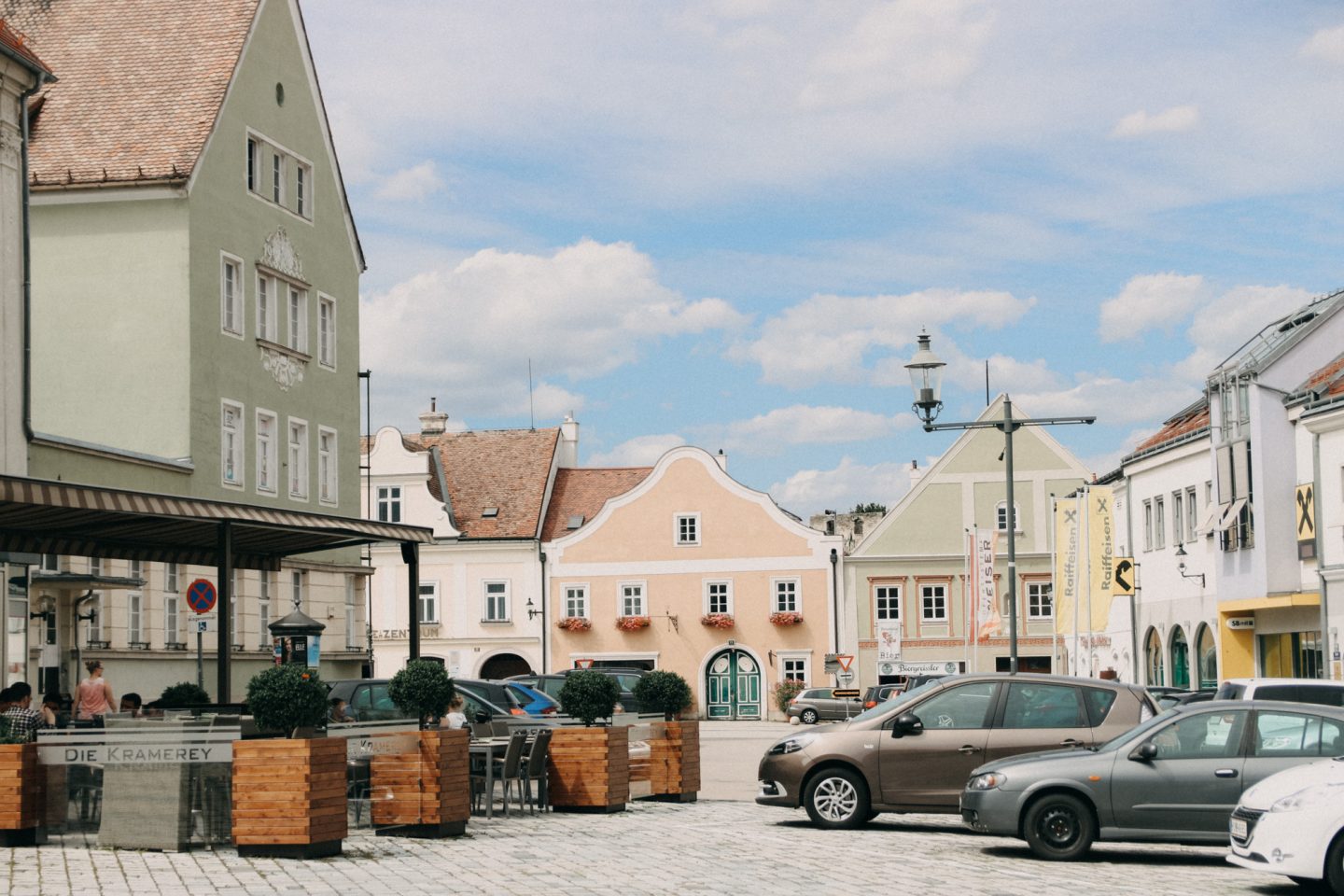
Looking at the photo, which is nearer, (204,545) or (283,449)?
(204,545)

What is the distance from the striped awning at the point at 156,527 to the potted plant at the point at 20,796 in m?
2.70

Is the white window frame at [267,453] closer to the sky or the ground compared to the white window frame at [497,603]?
closer to the sky

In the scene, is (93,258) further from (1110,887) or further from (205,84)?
(1110,887)

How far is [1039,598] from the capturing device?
68.1 meters

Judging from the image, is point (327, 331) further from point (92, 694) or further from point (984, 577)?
point (984, 577)

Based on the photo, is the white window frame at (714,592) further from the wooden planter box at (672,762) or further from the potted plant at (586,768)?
the potted plant at (586,768)

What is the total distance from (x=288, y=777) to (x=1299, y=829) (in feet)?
25.4

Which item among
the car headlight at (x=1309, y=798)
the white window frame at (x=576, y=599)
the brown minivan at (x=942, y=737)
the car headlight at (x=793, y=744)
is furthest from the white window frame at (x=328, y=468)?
the car headlight at (x=1309, y=798)

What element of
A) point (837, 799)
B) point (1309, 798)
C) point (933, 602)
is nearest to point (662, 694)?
point (837, 799)

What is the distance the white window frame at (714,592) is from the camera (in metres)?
69.2

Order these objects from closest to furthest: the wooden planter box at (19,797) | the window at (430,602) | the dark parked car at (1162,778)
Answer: the wooden planter box at (19,797), the dark parked car at (1162,778), the window at (430,602)

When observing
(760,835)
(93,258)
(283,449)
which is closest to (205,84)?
(93,258)

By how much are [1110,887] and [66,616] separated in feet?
73.7

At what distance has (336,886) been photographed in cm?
1292
